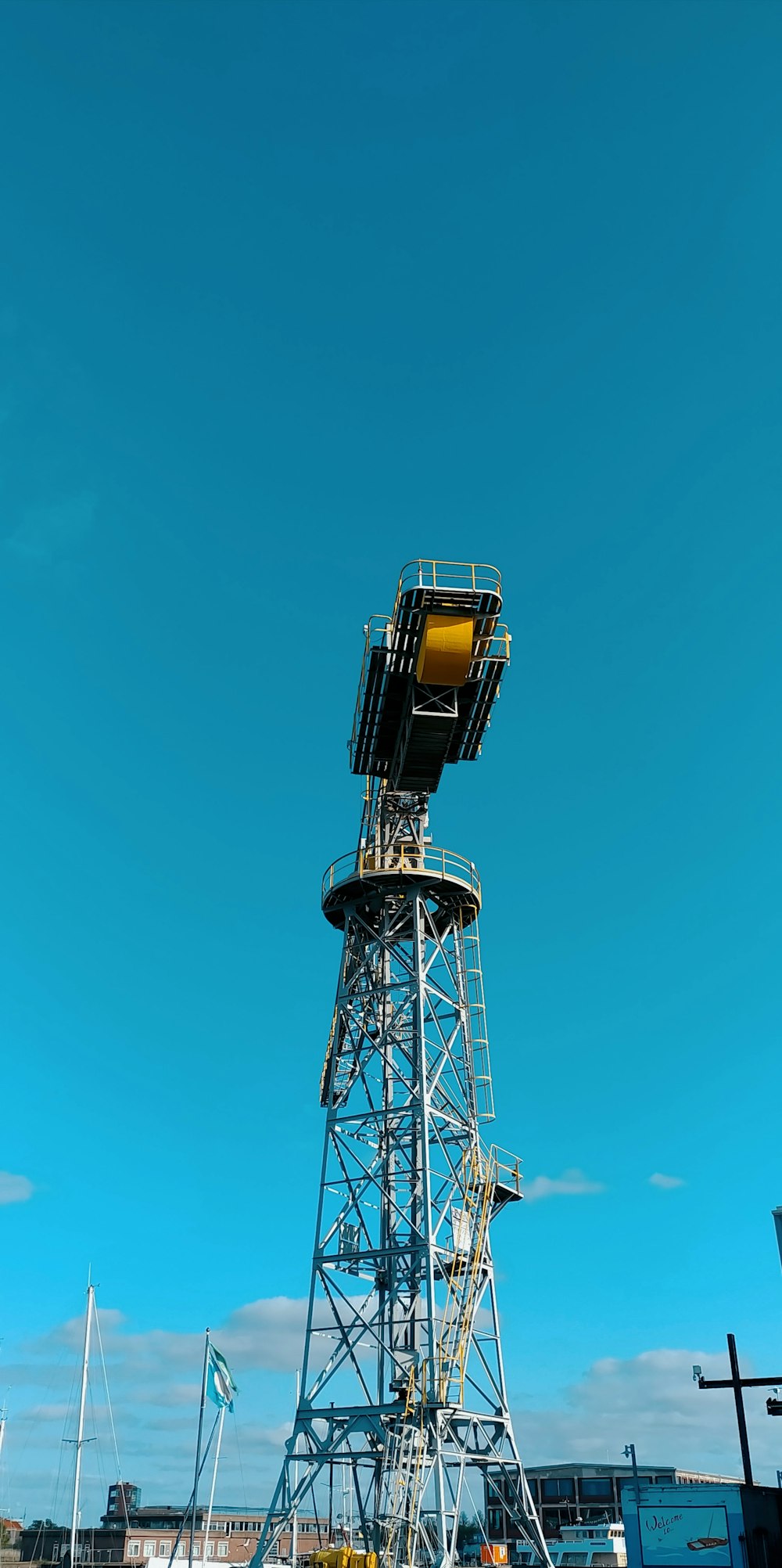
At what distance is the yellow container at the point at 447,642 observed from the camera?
33.7 metres

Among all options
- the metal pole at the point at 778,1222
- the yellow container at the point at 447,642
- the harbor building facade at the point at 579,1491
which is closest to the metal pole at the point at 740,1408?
the metal pole at the point at 778,1222

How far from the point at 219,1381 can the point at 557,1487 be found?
8833 centimetres

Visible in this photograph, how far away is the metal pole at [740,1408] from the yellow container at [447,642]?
128 feet

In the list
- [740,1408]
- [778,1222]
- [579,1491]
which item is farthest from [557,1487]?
[778,1222]

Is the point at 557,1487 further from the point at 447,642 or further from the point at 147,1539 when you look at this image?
the point at 447,642

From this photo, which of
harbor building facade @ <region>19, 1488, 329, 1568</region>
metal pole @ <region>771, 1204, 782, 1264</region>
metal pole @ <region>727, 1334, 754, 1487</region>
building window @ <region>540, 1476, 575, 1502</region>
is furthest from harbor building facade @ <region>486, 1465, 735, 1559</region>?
metal pole @ <region>771, 1204, 782, 1264</region>

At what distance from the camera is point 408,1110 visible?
34938mm

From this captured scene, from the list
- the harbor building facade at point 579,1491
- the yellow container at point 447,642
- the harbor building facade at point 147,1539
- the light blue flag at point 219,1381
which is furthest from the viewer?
the harbor building facade at point 579,1491

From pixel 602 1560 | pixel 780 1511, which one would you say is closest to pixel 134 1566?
pixel 602 1560

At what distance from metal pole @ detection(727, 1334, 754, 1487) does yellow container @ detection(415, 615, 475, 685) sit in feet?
128

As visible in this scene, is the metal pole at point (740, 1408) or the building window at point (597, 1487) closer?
the metal pole at point (740, 1408)

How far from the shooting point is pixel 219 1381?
4803cm

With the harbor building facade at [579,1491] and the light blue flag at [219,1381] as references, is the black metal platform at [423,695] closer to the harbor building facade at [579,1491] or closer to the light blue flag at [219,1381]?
the light blue flag at [219,1381]

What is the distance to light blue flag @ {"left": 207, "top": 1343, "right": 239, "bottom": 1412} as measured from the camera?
47469 mm
